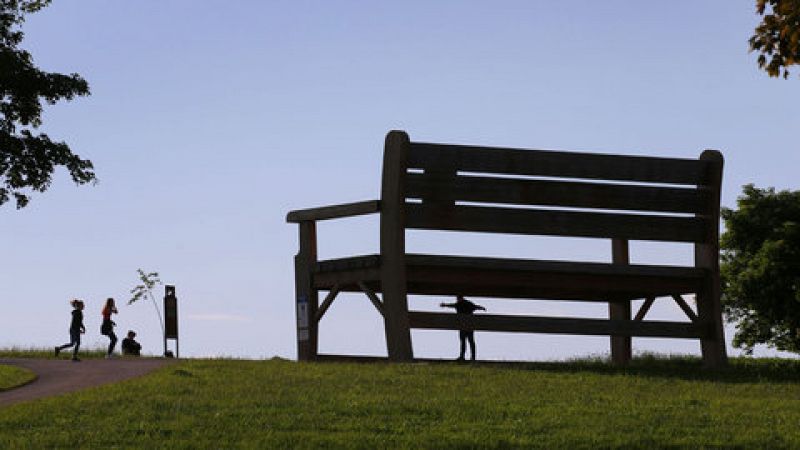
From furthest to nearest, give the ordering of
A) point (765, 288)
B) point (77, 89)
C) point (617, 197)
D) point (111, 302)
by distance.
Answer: point (765, 288) < point (111, 302) < point (77, 89) < point (617, 197)

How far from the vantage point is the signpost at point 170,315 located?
3806cm

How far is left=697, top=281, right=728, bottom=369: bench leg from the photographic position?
25.4 m

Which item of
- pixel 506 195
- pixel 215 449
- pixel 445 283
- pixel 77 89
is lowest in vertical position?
pixel 215 449

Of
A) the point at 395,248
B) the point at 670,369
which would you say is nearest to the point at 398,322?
the point at 395,248

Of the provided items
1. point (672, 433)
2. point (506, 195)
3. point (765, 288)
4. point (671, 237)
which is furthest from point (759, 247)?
point (672, 433)

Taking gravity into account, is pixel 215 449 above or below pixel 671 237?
below

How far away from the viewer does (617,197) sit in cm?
2533

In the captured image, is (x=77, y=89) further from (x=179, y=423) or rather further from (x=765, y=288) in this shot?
(x=765, y=288)

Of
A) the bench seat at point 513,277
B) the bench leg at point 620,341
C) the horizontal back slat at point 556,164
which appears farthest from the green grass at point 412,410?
the bench leg at point 620,341

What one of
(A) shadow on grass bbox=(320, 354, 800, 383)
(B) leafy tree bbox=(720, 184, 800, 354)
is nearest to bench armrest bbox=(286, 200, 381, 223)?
(A) shadow on grass bbox=(320, 354, 800, 383)

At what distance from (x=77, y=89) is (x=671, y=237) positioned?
1274cm

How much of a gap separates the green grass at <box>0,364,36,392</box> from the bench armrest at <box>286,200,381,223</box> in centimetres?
531

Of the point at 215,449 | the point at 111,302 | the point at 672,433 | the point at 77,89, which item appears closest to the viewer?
the point at 215,449

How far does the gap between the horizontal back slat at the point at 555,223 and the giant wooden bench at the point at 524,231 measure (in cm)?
2
